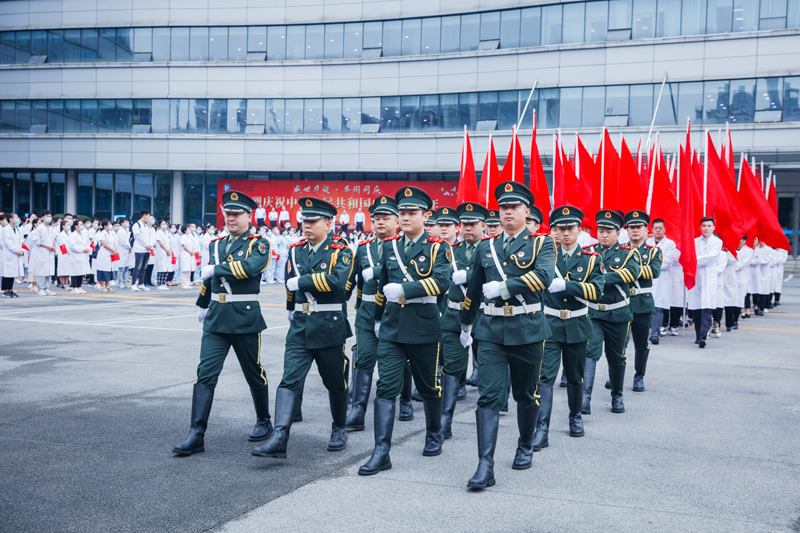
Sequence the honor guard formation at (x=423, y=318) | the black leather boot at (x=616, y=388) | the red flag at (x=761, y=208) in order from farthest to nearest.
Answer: the red flag at (x=761, y=208), the black leather boot at (x=616, y=388), the honor guard formation at (x=423, y=318)

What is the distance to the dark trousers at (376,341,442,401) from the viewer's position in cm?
553

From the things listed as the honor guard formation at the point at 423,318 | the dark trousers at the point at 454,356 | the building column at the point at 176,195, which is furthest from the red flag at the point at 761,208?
the building column at the point at 176,195

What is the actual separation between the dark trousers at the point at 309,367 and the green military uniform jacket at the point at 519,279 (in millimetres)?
1199

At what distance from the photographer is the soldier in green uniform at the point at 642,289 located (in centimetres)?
884

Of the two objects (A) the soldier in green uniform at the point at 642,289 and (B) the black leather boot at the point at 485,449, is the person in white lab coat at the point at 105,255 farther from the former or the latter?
(B) the black leather boot at the point at 485,449

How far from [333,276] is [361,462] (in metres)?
→ 1.45

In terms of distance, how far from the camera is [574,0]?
32469mm

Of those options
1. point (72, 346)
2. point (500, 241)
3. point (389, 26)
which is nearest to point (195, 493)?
point (500, 241)

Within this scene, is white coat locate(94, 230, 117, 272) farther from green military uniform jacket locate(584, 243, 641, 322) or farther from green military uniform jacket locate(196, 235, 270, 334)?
green military uniform jacket locate(584, 243, 641, 322)

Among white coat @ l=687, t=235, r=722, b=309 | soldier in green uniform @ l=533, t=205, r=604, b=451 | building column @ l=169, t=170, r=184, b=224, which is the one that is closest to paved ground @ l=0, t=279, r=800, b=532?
soldier in green uniform @ l=533, t=205, r=604, b=451

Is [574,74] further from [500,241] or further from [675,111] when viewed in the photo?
[500,241]

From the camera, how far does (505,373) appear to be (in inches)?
212

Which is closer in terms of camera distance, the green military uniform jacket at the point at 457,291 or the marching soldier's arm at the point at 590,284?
the marching soldier's arm at the point at 590,284

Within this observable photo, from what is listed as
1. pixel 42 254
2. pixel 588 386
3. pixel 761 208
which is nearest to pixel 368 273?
pixel 588 386
